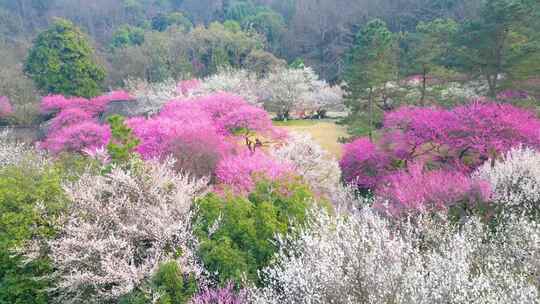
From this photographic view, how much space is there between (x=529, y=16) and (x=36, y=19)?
210ft

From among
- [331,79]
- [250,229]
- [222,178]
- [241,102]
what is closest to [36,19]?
[331,79]

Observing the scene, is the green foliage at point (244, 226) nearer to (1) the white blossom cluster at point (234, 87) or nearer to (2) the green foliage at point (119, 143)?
(2) the green foliage at point (119, 143)

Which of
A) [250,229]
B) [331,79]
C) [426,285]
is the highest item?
[426,285]

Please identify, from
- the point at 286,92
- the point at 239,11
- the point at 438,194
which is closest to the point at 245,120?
the point at 438,194

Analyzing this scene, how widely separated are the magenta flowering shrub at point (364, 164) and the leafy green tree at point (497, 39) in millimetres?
6768

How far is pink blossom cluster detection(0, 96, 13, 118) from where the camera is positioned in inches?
965

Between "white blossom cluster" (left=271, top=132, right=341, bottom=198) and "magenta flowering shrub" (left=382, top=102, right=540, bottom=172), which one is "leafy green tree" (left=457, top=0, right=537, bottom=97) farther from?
"white blossom cluster" (left=271, top=132, right=341, bottom=198)

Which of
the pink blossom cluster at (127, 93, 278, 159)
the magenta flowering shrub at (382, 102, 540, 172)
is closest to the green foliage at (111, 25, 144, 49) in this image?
the pink blossom cluster at (127, 93, 278, 159)

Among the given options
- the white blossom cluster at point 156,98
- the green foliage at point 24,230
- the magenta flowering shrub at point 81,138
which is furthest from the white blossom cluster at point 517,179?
the white blossom cluster at point 156,98

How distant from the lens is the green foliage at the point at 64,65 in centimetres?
2945

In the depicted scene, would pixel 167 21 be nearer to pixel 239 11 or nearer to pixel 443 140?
pixel 239 11

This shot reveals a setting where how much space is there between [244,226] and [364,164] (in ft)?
28.0

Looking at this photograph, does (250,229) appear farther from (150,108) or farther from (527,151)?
(150,108)

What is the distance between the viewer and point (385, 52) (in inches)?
767
